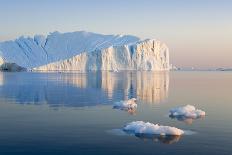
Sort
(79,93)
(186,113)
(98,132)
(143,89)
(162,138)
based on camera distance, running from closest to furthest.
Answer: (162,138)
(98,132)
(186,113)
(79,93)
(143,89)

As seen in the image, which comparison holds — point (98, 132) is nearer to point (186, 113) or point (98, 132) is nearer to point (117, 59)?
point (186, 113)

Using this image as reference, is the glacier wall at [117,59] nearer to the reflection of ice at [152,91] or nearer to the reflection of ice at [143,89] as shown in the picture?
the reflection of ice at [143,89]

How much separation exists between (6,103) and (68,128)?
1093cm

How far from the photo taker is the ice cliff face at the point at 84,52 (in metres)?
151

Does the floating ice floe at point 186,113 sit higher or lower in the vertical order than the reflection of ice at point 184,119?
higher

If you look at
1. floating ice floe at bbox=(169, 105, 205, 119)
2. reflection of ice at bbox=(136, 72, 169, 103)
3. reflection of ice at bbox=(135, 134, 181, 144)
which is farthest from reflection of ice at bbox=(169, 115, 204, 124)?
reflection of ice at bbox=(136, 72, 169, 103)

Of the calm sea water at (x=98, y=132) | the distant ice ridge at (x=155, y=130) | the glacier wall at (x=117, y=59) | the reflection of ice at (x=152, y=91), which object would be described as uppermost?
the glacier wall at (x=117, y=59)

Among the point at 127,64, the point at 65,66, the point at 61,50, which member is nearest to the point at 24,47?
the point at 61,50

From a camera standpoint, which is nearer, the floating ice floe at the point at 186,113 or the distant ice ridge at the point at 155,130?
the distant ice ridge at the point at 155,130

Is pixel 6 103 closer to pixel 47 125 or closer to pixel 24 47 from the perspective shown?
pixel 47 125

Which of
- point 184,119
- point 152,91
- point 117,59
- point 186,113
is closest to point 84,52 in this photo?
point 117,59

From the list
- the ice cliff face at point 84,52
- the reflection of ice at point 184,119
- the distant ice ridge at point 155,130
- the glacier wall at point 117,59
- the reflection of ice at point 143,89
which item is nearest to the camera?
the distant ice ridge at point 155,130

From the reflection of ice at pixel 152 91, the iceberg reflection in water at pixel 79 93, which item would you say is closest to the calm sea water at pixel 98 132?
the iceberg reflection in water at pixel 79 93

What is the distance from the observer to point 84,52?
508 feet
